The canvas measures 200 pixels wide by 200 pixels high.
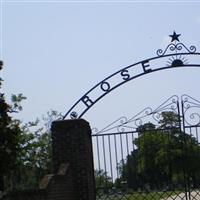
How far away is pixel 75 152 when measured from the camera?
13883 millimetres

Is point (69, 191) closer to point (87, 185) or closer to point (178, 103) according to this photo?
point (87, 185)

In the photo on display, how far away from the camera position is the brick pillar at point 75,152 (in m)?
13.8

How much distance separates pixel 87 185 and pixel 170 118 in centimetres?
406

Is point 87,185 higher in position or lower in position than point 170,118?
lower

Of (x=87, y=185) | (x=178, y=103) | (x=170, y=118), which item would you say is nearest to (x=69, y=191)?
(x=87, y=185)

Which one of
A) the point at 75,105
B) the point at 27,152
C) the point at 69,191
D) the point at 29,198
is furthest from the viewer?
the point at 27,152

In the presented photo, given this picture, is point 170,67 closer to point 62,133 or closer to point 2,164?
point 62,133

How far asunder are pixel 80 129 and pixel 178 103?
7.71 ft

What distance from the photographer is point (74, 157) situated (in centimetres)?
1388

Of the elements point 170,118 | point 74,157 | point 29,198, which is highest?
point 170,118

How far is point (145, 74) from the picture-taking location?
14.7 m

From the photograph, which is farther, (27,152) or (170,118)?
(27,152)

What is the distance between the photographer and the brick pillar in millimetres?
13797

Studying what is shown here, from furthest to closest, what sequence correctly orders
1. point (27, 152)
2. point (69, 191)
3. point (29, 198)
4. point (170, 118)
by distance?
point (27, 152) < point (170, 118) < point (69, 191) < point (29, 198)
